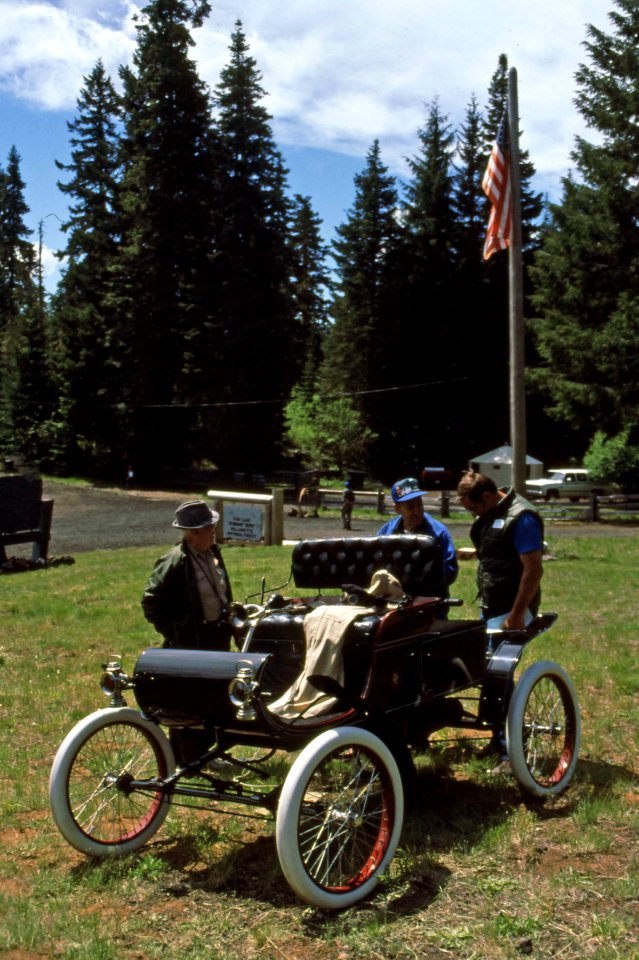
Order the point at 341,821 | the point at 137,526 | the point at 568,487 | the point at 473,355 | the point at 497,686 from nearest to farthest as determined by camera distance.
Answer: the point at 341,821 → the point at 497,686 → the point at 137,526 → the point at 568,487 → the point at 473,355

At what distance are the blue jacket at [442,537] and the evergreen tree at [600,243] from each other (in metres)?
29.8

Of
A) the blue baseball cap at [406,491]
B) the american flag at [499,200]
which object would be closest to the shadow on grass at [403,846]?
the blue baseball cap at [406,491]

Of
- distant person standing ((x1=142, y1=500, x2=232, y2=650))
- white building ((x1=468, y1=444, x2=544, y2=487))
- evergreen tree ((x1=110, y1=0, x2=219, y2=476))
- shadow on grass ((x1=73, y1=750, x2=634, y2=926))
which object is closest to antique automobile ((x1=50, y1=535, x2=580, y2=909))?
shadow on grass ((x1=73, y1=750, x2=634, y2=926))

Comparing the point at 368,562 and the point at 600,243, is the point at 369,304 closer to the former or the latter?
the point at 600,243

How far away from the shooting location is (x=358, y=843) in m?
4.89

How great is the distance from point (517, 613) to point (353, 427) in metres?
47.6

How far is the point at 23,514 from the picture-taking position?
18875 millimetres

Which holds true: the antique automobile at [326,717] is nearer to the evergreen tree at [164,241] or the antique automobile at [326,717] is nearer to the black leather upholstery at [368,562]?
the black leather upholstery at [368,562]

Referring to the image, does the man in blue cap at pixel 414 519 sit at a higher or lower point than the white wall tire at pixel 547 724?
higher

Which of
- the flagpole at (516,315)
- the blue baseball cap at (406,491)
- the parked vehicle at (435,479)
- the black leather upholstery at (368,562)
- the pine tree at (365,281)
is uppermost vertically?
the pine tree at (365,281)

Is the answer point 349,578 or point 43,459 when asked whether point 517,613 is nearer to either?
point 349,578

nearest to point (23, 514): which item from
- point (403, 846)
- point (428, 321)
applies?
point (403, 846)

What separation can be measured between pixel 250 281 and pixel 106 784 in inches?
1730

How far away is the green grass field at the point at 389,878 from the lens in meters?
4.05
